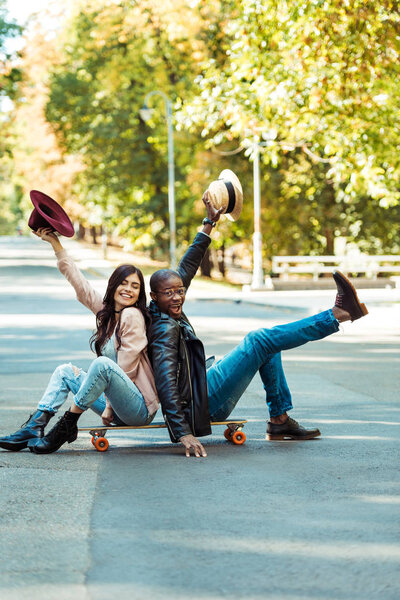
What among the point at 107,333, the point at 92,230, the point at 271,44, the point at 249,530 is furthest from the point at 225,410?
the point at 92,230

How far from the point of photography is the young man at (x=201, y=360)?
6238mm

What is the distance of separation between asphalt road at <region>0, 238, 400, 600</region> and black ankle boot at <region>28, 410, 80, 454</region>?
0.06m

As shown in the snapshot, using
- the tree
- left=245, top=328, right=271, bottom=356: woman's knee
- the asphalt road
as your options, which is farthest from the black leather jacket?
the tree

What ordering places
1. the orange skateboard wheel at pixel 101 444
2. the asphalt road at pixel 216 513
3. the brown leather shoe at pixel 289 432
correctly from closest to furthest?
1. the asphalt road at pixel 216 513
2. the orange skateboard wheel at pixel 101 444
3. the brown leather shoe at pixel 289 432

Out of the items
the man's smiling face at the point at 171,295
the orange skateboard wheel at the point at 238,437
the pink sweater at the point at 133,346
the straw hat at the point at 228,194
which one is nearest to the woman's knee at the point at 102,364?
the pink sweater at the point at 133,346

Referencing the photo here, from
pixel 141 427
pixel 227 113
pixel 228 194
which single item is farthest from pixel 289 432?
pixel 227 113

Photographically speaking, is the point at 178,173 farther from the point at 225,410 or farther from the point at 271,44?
the point at 225,410

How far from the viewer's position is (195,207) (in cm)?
3531

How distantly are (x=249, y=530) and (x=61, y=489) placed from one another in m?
1.34

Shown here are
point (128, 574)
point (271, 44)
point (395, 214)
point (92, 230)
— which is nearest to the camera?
point (128, 574)

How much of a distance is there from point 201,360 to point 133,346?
0.44 m

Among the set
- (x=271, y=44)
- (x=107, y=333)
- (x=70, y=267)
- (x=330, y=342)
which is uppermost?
(x=271, y=44)

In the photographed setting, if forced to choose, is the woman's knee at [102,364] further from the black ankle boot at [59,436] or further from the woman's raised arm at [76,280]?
the woman's raised arm at [76,280]

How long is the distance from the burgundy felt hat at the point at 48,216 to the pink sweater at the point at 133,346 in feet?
1.05
